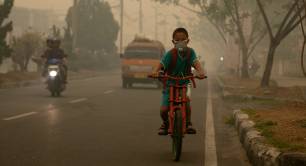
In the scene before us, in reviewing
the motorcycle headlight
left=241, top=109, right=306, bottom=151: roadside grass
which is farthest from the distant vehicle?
left=241, top=109, right=306, bottom=151: roadside grass

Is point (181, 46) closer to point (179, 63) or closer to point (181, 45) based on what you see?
point (181, 45)

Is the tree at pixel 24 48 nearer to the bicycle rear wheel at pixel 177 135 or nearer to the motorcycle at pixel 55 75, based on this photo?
the motorcycle at pixel 55 75

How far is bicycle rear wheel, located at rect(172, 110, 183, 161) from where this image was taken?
8.70m

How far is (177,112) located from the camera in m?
8.88

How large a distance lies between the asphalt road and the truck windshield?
39.4ft

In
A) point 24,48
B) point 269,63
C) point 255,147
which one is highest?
point 24,48

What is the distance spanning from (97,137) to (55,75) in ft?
31.7

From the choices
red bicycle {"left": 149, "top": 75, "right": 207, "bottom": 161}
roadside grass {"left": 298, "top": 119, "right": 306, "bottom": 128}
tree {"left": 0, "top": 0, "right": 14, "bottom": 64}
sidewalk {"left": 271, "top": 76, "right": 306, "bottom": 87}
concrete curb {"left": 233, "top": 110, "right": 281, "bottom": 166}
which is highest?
tree {"left": 0, "top": 0, "right": 14, "bottom": 64}

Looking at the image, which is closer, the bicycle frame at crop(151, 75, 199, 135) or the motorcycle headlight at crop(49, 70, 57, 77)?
the bicycle frame at crop(151, 75, 199, 135)

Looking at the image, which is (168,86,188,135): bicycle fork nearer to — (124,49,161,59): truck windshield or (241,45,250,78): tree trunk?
(124,49,161,59): truck windshield

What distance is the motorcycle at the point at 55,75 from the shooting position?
2016 cm

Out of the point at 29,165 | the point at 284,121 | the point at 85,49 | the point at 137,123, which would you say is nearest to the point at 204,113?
the point at 137,123

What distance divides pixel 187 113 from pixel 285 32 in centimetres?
1597

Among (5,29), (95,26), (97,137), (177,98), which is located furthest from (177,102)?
(95,26)
